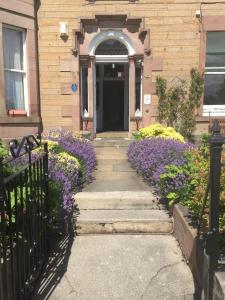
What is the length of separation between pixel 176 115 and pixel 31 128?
432 cm

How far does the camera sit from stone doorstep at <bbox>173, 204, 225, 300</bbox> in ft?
10.1

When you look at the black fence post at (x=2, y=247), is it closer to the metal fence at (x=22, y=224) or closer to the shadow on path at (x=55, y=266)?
the metal fence at (x=22, y=224)

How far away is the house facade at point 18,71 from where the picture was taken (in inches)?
376

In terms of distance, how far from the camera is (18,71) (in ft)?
33.2

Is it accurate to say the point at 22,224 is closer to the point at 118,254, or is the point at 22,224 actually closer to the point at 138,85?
the point at 118,254

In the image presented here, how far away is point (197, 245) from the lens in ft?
12.8

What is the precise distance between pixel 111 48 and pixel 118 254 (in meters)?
7.74

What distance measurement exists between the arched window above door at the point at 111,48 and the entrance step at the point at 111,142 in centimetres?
268

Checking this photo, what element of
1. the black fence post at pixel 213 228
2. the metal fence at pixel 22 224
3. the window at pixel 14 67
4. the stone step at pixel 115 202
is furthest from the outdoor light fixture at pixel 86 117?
the black fence post at pixel 213 228

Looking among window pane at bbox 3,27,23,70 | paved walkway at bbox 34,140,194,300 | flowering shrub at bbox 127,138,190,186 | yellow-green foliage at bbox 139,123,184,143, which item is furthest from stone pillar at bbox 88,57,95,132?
paved walkway at bbox 34,140,194,300

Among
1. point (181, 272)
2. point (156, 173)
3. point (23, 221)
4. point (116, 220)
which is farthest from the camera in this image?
point (156, 173)

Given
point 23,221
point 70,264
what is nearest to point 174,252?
point 70,264

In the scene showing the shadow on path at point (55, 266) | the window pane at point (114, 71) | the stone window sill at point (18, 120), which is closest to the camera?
the shadow on path at point (55, 266)

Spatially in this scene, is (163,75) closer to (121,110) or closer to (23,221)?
(121,110)
